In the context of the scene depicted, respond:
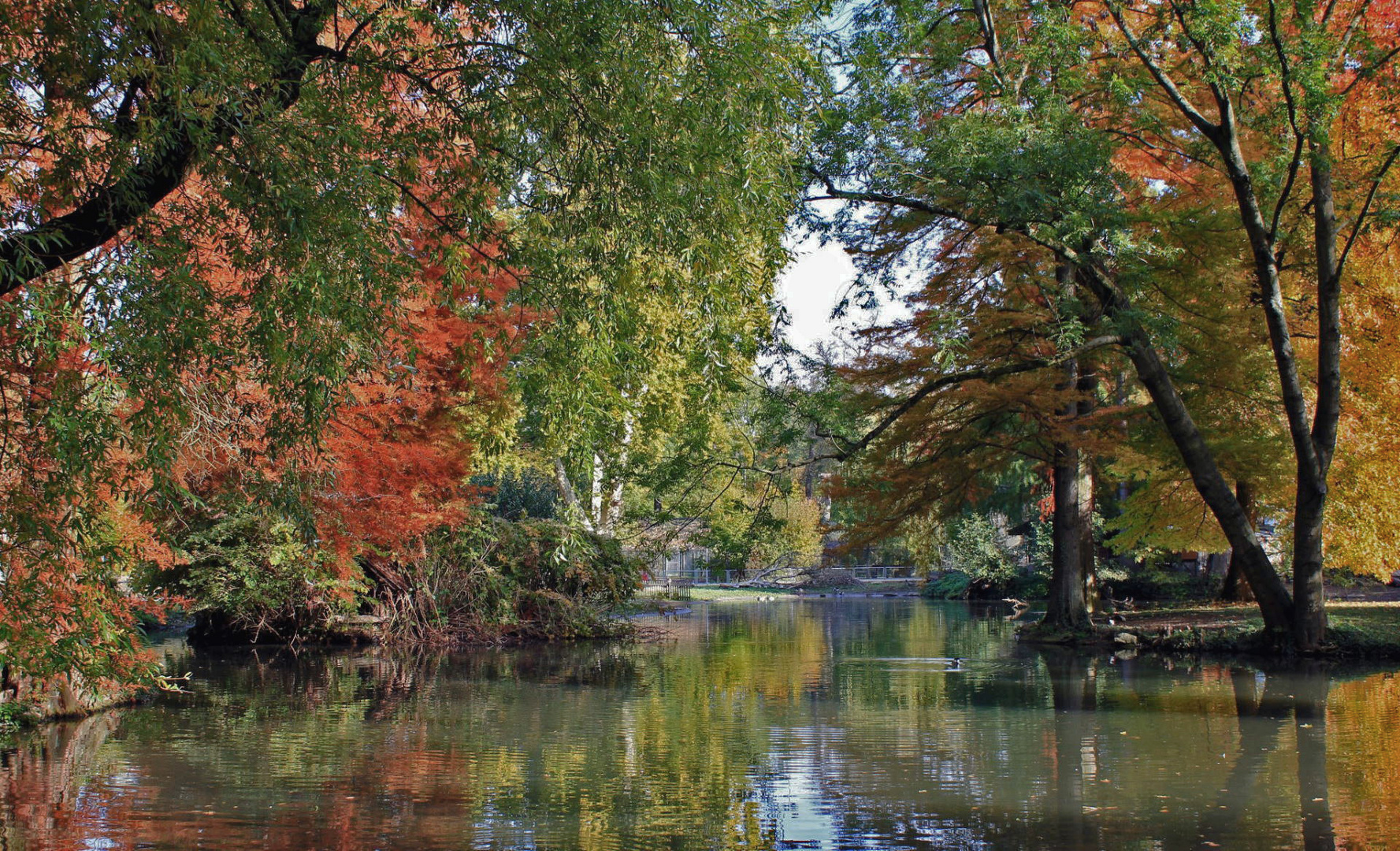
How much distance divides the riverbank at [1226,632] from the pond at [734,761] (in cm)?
133

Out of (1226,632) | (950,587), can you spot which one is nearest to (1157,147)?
(1226,632)

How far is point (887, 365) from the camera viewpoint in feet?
61.0

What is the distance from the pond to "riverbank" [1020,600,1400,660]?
1.33 meters

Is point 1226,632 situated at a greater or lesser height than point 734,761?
greater

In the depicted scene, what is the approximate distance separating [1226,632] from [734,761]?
11752 millimetres

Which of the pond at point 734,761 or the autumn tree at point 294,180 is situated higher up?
the autumn tree at point 294,180

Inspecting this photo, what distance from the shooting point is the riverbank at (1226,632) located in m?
15.5

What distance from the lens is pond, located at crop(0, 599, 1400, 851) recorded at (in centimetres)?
663

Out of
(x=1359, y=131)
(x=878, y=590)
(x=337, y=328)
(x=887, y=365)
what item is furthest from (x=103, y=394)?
(x=878, y=590)

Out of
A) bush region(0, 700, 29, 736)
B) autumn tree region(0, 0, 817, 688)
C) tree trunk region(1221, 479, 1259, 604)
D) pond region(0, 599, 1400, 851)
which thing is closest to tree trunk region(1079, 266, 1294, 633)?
pond region(0, 599, 1400, 851)

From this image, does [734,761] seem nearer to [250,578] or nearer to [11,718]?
[11,718]

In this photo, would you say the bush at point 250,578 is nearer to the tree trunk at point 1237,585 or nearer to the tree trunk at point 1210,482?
the tree trunk at point 1210,482

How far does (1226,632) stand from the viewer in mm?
17469

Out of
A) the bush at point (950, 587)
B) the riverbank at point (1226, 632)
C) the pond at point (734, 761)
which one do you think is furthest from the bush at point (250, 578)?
the bush at point (950, 587)
